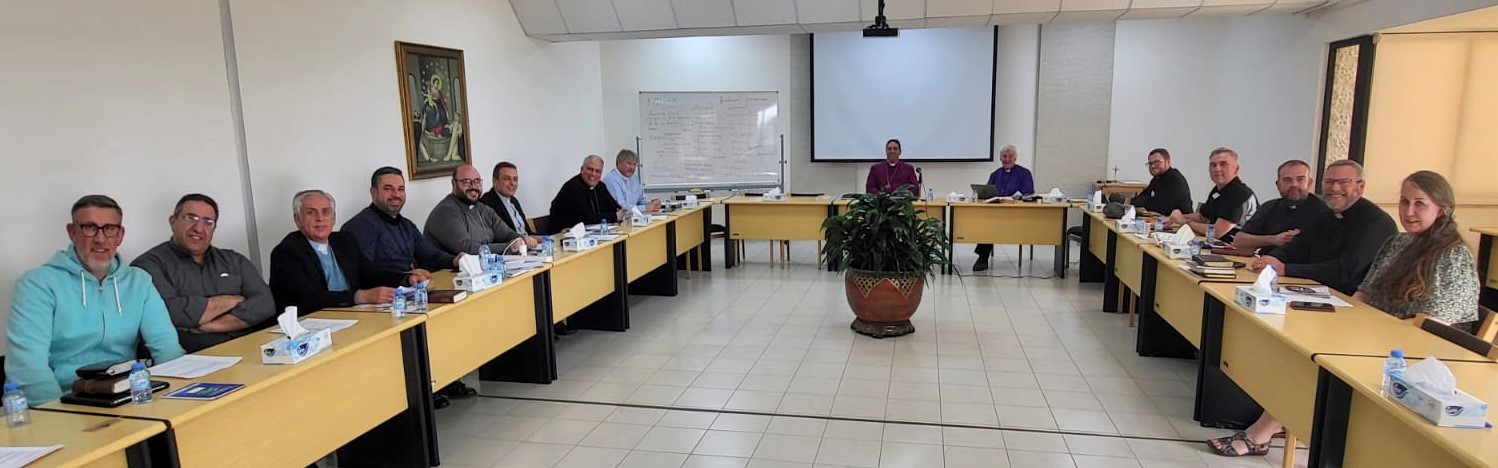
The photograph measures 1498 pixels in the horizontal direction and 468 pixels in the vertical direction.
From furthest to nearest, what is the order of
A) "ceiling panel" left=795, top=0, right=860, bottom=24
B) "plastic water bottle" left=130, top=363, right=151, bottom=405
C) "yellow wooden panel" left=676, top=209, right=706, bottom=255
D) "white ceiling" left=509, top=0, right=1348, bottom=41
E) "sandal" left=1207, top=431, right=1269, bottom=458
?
"yellow wooden panel" left=676, top=209, right=706, bottom=255 < "ceiling panel" left=795, top=0, right=860, bottom=24 < "white ceiling" left=509, top=0, right=1348, bottom=41 < "sandal" left=1207, top=431, right=1269, bottom=458 < "plastic water bottle" left=130, top=363, right=151, bottom=405

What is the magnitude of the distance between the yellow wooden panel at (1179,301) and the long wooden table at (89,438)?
3.89 meters

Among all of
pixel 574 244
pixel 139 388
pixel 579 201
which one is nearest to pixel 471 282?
pixel 574 244

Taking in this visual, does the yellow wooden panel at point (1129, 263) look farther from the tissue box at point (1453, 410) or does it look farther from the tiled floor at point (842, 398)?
the tissue box at point (1453, 410)

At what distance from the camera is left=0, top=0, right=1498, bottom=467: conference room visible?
2.75 meters

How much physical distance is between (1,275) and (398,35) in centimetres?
267

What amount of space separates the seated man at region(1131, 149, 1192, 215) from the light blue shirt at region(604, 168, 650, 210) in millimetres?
4105

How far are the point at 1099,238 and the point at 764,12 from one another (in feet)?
10.7

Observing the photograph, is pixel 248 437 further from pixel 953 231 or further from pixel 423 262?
pixel 953 231

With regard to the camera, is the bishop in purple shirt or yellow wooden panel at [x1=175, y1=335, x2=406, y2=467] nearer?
yellow wooden panel at [x1=175, y1=335, x2=406, y2=467]

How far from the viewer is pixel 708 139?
8797 mm

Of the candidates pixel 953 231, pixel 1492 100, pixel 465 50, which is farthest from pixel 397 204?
pixel 1492 100

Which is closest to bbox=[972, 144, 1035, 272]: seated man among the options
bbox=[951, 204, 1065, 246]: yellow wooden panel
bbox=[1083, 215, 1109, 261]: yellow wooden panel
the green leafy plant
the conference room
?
the conference room

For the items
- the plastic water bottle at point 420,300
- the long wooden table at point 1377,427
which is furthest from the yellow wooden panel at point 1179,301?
the plastic water bottle at point 420,300

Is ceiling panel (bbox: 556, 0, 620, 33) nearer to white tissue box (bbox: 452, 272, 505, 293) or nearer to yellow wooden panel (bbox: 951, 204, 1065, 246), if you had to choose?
yellow wooden panel (bbox: 951, 204, 1065, 246)
